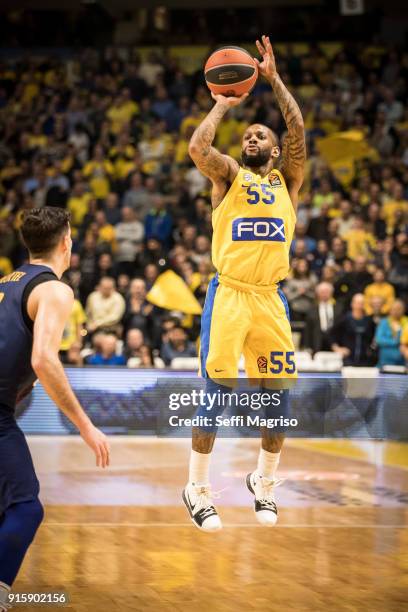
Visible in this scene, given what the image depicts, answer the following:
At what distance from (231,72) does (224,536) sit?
132 inches

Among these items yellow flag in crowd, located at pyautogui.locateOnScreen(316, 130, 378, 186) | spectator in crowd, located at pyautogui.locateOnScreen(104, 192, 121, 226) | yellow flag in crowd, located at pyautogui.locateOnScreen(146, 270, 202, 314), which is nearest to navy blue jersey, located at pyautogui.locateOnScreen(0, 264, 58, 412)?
yellow flag in crowd, located at pyautogui.locateOnScreen(146, 270, 202, 314)

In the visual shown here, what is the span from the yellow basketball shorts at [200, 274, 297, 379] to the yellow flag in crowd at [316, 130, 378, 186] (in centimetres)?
820

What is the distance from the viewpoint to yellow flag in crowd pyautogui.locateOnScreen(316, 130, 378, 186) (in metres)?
14.4

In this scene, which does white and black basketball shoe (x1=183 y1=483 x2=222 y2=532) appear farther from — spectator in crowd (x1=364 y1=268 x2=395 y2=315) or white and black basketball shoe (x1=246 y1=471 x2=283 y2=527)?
spectator in crowd (x1=364 y1=268 x2=395 y2=315)

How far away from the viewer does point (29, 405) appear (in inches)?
318

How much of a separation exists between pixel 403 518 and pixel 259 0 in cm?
1235

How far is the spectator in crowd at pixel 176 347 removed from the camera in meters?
11.7

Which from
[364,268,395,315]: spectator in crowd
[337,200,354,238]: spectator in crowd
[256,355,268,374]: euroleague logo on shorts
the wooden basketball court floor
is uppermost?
[337,200,354,238]: spectator in crowd

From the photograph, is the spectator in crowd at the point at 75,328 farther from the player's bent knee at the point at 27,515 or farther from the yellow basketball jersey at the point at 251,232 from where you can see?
the player's bent knee at the point at 27,515

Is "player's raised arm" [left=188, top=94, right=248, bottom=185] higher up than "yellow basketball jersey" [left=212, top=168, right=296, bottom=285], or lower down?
higher up

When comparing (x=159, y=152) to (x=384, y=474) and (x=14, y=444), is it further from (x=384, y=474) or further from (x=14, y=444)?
(x=14, y=444)

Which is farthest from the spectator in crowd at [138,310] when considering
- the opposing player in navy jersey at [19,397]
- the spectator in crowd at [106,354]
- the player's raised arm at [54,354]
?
the player's raised arm at [54,354]

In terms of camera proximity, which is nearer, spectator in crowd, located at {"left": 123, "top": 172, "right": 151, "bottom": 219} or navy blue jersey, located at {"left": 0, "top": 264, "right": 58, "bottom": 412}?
navy blue jersey, located at {"left": 0, "top": 264, "right": 58, "bottom": 412}

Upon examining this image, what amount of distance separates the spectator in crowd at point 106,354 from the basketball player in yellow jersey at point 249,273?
16.5ft
